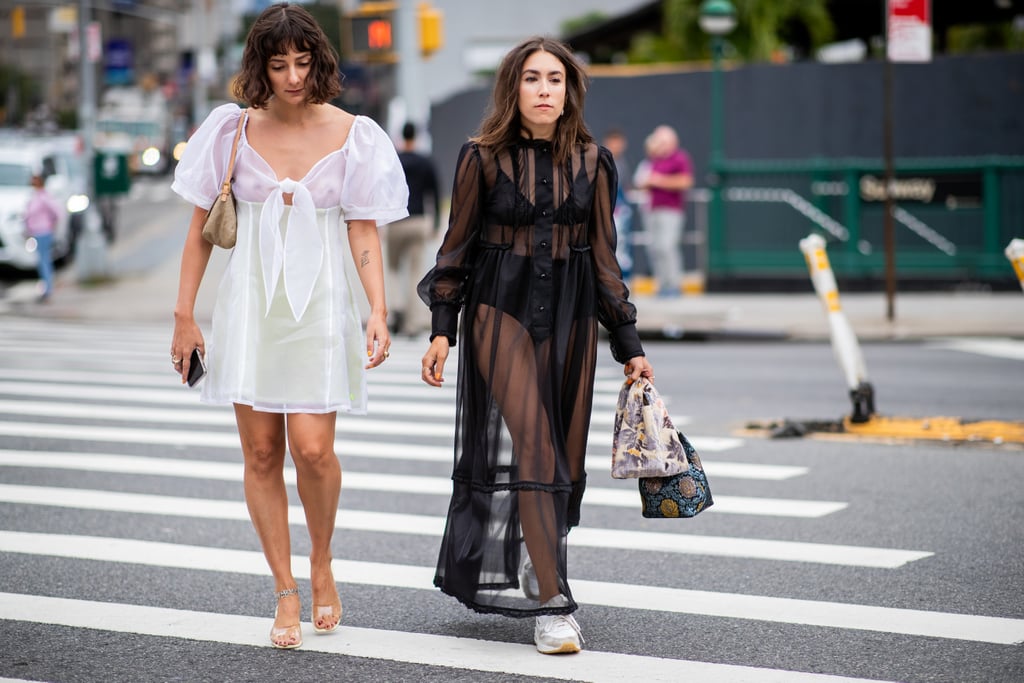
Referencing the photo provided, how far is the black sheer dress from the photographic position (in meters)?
4.74

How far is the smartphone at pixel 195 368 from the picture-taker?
4809mm

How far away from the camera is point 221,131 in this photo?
4.78 metres

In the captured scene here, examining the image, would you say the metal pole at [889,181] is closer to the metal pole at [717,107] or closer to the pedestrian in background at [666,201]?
the pedestrian in background at [666,201]

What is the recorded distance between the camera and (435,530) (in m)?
6.65

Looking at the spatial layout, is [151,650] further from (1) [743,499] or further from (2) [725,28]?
(2) [725,28]

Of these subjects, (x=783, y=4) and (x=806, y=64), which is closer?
(x=806, y=64)

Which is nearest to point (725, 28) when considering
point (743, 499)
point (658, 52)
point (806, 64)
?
point (806, 64)

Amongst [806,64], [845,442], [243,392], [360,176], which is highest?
[806,64]

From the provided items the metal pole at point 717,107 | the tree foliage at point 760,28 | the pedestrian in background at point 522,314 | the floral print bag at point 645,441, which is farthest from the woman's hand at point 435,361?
the tree foliage at point 760,28

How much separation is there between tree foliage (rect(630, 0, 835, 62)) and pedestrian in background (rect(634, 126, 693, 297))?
27.5ft

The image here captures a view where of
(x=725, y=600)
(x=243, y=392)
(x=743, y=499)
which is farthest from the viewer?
(x=743, y=499)

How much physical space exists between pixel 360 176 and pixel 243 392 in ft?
2.57

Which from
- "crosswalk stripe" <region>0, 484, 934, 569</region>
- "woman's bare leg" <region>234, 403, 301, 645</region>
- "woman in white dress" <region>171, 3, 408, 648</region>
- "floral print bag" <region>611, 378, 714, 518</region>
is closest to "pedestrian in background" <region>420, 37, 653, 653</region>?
"floral print bag" <region>611, 378, 714, 518</region>

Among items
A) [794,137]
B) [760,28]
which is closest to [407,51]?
[794,137]
